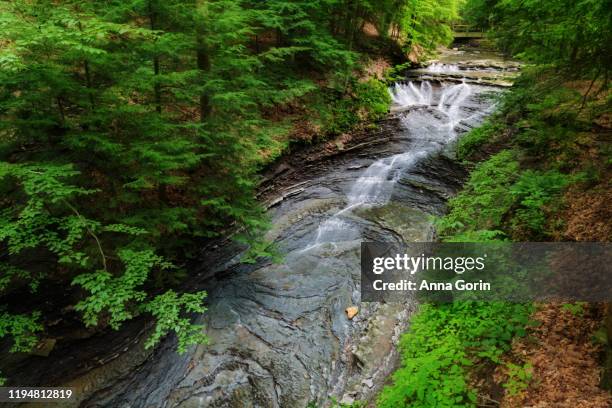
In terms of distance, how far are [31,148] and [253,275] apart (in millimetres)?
5167

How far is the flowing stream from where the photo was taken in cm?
587

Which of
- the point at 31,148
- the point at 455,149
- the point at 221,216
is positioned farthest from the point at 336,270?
the point at 455,149

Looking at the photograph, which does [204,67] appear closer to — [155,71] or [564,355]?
[155,71]

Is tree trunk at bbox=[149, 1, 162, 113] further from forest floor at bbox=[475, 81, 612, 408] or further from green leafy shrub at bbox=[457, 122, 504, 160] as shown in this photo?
green leafy shrub at bbox=[457, 122, 504, 160]

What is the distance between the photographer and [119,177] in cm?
711

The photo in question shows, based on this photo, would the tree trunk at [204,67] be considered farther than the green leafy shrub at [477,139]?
No

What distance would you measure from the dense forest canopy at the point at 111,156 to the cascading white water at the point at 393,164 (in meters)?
2.27

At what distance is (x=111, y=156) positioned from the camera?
678 centimetres

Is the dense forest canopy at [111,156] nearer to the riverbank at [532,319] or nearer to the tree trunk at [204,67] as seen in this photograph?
the tree trunk at [204,67]

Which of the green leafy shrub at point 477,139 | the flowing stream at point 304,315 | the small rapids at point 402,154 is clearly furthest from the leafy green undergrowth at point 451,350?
the green leafy shrub at point 477,139

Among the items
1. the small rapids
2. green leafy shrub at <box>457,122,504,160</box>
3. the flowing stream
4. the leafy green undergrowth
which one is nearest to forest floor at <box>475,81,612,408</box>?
the leafy green undergrowth

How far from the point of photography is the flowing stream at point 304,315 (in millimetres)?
5867

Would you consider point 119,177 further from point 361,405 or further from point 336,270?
point 361,405

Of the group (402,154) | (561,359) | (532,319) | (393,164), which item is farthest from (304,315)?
(402,154)
